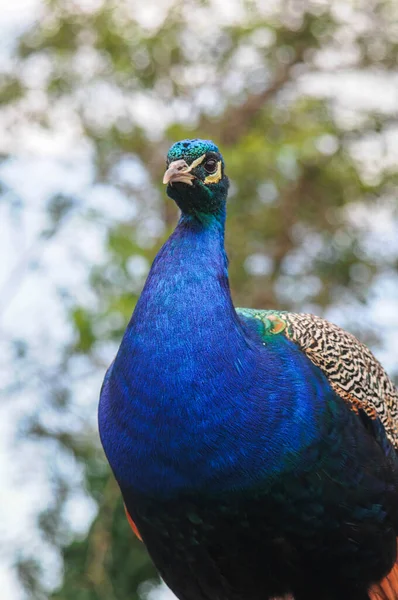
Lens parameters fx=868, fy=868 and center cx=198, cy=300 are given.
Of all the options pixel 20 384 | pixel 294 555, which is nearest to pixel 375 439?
pixel 294 555

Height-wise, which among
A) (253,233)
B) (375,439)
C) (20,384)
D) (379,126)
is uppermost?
(379,126)

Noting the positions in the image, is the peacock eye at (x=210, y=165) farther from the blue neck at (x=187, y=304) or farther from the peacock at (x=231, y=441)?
the blue neck at (x=187, y=304)

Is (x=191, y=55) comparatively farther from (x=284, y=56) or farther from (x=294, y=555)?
(x=294, y=555)

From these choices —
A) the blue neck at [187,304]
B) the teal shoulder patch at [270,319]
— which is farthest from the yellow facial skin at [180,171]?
the teal shoulder patch at [270,319]

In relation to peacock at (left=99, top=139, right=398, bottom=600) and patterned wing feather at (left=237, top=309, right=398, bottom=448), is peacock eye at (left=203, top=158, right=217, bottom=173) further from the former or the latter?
patterned wing feather at (left=237, top=309, right=398, bottom=448)

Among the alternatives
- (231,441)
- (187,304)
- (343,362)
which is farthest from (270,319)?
(231,441)

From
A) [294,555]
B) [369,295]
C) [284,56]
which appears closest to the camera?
[294,555]

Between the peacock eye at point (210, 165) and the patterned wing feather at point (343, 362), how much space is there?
0.49 meters

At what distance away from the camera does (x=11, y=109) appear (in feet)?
19.0

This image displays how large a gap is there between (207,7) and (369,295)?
7.45 feet

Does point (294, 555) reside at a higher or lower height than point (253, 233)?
lower

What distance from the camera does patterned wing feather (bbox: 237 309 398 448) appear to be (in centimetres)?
257

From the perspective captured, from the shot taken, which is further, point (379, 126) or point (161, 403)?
point (379, 126)

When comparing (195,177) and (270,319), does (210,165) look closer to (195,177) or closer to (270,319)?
(195,177)
